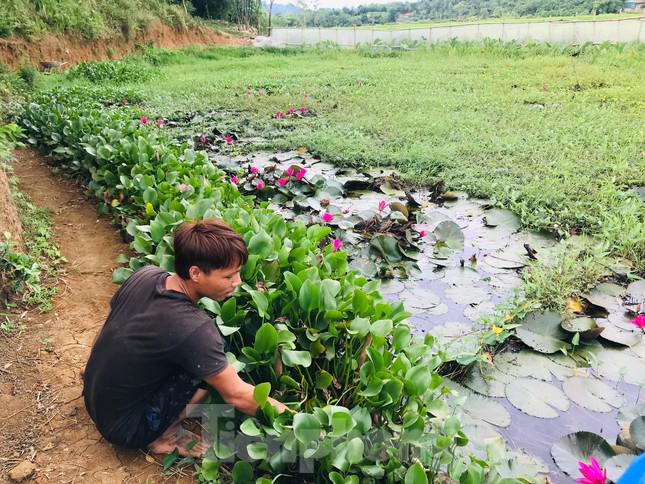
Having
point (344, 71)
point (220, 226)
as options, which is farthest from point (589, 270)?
point (344, 71)

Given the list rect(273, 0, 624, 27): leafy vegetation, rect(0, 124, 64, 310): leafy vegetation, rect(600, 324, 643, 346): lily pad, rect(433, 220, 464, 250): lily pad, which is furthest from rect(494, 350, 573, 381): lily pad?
rect(273, 0, 624, 27): leafy vegetation

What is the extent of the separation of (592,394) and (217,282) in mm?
2002

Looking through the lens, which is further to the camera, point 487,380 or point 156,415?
point 487,380

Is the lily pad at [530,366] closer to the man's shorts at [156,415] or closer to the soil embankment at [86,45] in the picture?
the man's shorts at [156,415]

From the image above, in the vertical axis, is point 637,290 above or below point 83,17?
below

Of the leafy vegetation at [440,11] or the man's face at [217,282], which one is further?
the leafy vegetation at [440,11]

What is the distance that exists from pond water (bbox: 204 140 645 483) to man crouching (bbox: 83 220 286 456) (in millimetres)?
1279

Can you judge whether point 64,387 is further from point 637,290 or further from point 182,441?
point 637,290

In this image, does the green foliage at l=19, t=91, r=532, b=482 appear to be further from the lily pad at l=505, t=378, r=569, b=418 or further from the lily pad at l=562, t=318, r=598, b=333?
the lily pad at l=562, t=318, r=598, b=333

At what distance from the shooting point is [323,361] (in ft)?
7.51

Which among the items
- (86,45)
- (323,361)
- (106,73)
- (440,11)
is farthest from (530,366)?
(440,11)

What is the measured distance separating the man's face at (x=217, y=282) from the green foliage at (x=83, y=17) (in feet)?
43.9

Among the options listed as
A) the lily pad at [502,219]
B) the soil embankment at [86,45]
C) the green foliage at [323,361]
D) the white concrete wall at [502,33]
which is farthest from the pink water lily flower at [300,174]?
the white concrete wall at [502,33]

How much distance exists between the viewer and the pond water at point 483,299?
2500mm
